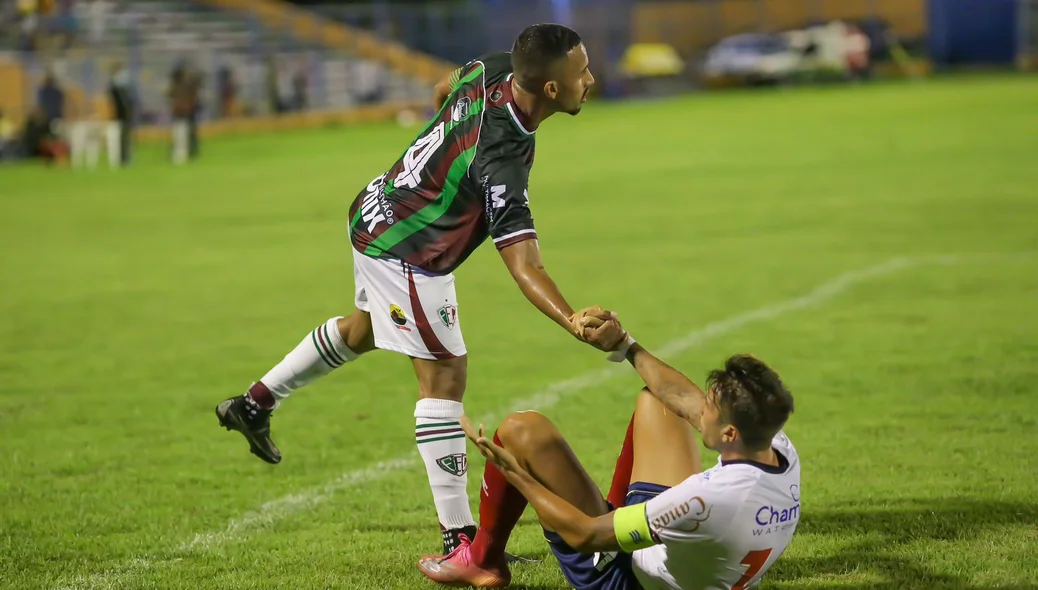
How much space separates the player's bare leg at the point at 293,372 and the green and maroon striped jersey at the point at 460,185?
0.61m

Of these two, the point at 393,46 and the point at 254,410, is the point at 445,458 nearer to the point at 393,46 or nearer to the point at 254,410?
the point at 254,410

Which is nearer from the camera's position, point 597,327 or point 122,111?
point 597,327

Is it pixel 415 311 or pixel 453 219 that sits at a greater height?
pixel 453 219

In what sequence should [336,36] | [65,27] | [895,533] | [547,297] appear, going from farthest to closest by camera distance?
[336,36] < [65,27] < [895,533] < [547,297]

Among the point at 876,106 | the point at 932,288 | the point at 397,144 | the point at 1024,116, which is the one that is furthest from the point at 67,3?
the point at 932,288

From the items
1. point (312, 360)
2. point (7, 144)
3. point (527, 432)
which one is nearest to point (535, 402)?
point (312, 360)

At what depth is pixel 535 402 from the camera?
8555mm

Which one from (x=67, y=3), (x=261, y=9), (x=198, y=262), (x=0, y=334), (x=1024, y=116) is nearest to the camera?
(x=0, y=334)

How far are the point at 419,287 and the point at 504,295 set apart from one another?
23.9 ft

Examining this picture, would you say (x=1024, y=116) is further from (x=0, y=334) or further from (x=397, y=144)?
(x=0, y=334)

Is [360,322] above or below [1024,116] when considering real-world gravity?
above

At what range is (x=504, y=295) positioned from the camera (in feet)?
42.0

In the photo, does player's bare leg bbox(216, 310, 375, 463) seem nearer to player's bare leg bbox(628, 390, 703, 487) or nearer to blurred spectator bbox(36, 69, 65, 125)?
player's bare leg bbox(628, 390, 703, 487)

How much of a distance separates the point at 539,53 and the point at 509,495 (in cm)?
170
